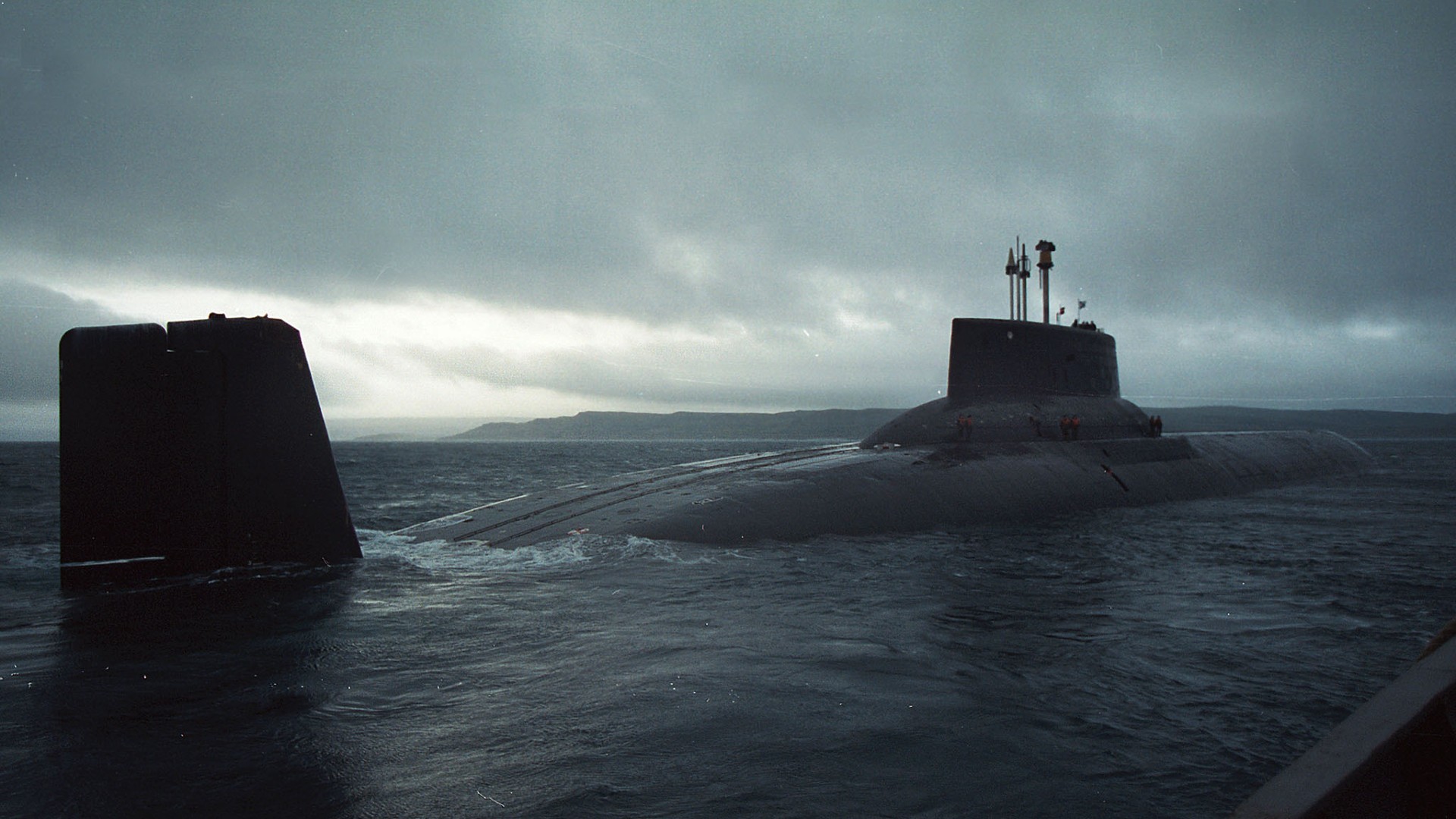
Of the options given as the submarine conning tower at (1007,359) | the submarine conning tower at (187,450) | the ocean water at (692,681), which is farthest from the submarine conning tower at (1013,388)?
the submarine conning tower at (187,450)

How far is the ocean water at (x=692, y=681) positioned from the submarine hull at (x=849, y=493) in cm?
99

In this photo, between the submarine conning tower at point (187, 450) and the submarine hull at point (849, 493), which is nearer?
the submarine conning tower at point (187, 450)

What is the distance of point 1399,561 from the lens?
36.7 feet

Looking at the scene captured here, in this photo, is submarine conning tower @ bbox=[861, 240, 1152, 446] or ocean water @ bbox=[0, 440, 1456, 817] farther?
submarine conning tower @ bbox=[861, 240, 1152, 446]

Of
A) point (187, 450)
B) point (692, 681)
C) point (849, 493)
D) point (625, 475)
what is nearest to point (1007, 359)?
point (849, 493)

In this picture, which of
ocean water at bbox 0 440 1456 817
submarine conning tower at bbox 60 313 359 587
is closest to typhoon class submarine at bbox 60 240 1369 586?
submarine conning tower at bbox 60 313 359 587

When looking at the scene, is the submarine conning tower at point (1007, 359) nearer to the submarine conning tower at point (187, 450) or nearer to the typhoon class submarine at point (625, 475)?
the typhoon class submarine at point (625, 475)

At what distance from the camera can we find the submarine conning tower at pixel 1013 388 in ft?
58.9

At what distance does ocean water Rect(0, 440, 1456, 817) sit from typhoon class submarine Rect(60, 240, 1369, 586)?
575 millimetres

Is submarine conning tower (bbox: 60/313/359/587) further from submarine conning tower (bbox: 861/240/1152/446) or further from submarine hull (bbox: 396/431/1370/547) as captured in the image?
submarine conning tower (bbox: 861/240/1152/446)

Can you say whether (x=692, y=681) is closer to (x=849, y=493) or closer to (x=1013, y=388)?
(x=849, y=493)

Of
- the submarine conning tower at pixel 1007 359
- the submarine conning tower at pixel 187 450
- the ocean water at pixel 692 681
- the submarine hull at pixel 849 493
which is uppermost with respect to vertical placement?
the submarine conning tower at pixel 1007 359

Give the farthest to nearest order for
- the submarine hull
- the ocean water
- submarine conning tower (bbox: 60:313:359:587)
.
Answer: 1. the submarine hull
2. submarine conning tower (bbox: 60:313:359:587)
3. the ocean water

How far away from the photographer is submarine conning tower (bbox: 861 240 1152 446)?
1795 centimetres
